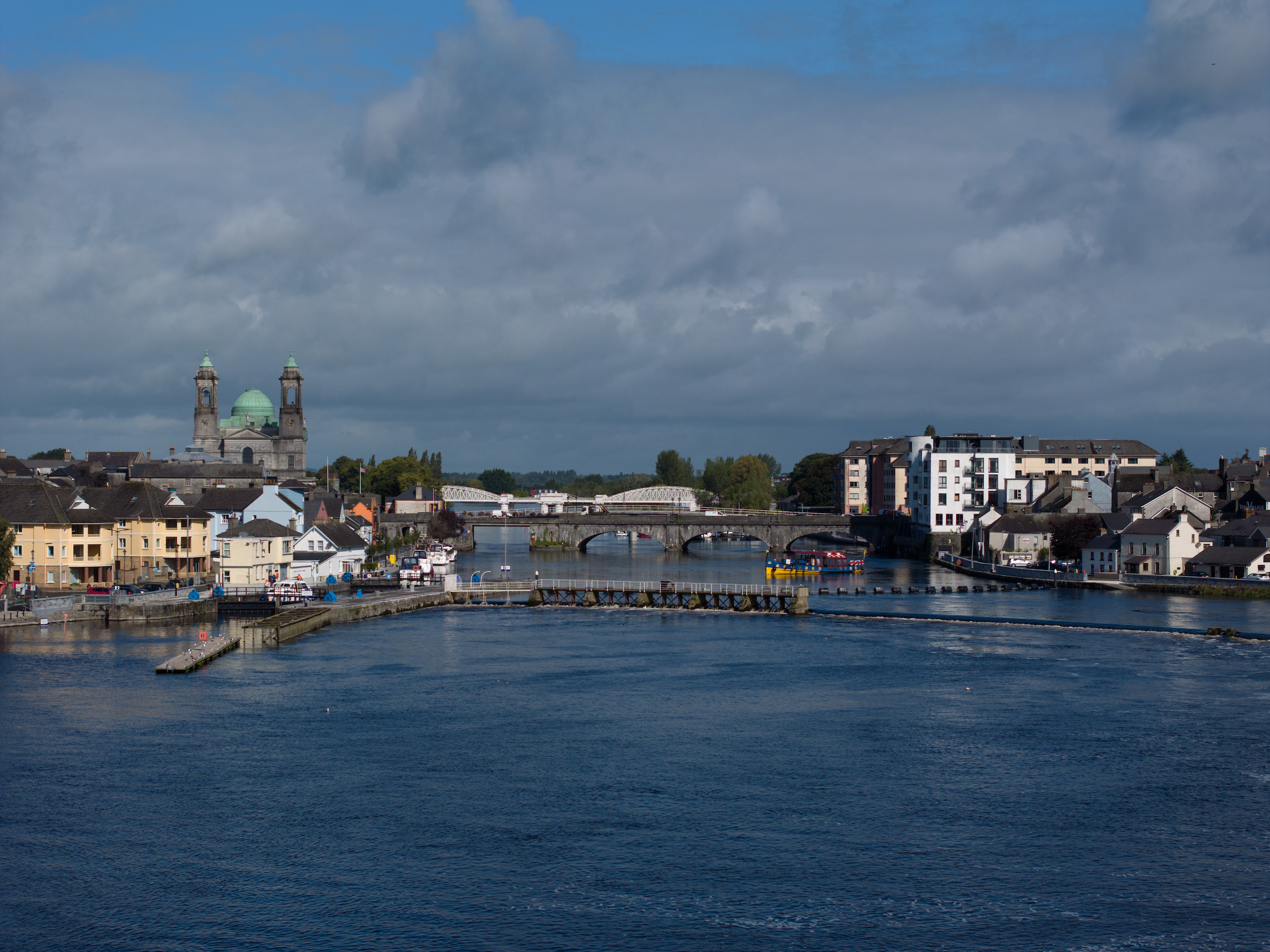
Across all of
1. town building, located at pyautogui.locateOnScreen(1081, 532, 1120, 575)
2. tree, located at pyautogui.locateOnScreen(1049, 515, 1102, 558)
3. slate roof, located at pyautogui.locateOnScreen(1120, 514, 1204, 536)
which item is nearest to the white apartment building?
tree, located at pyautogui.locateOnScreen(1049, 515, 1102, 558)

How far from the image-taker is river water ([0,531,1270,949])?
27578 mm

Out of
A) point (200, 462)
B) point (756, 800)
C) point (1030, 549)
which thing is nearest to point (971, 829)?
point (756, 800)

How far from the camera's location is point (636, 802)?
115 feet

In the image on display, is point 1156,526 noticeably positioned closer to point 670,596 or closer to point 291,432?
point 670,596

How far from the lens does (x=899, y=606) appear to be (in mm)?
82562

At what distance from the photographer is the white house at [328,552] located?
9031 cm

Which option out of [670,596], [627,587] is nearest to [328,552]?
[627,587]

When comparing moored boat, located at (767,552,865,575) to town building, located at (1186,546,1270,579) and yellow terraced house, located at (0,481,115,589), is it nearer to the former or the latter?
town building, located at (1186,546,1270,579)

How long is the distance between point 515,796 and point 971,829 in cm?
1248

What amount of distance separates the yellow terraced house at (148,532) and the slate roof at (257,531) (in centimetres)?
509

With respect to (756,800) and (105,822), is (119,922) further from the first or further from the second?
(756,800)

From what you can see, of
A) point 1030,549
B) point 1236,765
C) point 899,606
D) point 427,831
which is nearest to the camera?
point 427,831

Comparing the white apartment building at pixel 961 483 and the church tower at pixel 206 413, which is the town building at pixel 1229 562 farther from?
the church tower at pixel 206 413

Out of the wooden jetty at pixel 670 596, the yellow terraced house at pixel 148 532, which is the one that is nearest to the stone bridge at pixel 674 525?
the wooden jetty at pixel 670 596
